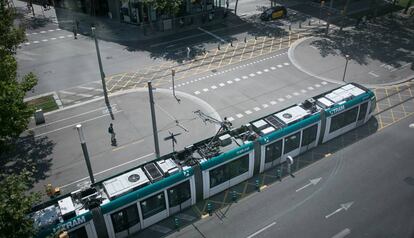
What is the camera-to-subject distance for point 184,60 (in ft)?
149

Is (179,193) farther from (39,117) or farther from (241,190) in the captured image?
(39,117)

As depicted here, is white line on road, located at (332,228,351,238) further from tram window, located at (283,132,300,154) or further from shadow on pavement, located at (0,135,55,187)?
shadow on pavement, located at (0,135,55,187)

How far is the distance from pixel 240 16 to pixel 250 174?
38.3 metres

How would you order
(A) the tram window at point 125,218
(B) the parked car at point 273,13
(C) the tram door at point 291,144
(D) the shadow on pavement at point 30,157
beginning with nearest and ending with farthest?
1. (A) the tram window at point 125,218
2. (C) the tram door at point 291,144
3. (D) the shadow on pavement at point 30,157
4. (B) the parked car at point 273,13

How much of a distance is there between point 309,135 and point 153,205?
Result: 528 inches

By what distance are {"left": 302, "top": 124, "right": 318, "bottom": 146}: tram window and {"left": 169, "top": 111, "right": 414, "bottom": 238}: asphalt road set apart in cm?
188

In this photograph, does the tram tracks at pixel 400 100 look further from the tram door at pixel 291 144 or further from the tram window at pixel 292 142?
the tram window at pixel 292 142

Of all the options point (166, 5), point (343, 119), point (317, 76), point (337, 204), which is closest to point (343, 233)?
point (337, 204)

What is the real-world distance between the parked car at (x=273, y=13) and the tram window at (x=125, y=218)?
42947 mm

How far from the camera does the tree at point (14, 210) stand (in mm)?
15898

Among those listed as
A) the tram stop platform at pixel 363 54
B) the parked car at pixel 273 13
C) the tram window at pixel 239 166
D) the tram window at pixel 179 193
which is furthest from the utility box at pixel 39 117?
the parked car at pixel 273 13

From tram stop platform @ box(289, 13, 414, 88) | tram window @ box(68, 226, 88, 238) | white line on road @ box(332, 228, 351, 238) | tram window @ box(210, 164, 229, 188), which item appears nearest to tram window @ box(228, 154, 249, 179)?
tram window @ box(210, 164, 229, 188)

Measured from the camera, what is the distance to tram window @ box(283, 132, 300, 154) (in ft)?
89.3

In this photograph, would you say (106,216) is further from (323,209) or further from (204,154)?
(323,209)
